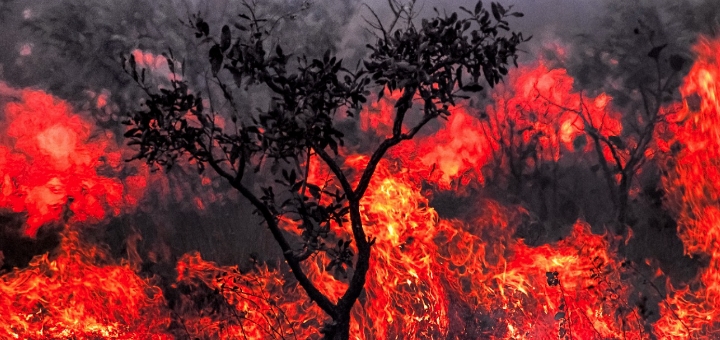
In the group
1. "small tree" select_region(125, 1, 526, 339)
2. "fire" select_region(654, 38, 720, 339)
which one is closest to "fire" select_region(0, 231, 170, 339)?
"small tree" select_region(125, 1, 526, 339)

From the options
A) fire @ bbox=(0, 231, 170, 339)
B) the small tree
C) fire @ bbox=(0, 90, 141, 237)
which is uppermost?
fire @ bbox=(0, 90, 141, 237)

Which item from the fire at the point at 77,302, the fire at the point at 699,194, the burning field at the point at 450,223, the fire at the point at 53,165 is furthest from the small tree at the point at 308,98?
the fire at the point at 53,165

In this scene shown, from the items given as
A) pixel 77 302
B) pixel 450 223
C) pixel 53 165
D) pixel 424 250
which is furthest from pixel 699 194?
pixel 53 165

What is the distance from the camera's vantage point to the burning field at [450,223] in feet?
27.3

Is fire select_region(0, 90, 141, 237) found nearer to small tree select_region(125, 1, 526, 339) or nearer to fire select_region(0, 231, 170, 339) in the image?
fire select_region(0, 231, 170, 339)

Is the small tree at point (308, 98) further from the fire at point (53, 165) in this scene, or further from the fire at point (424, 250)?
the fire at point (53, 165)

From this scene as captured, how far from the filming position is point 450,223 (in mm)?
9383

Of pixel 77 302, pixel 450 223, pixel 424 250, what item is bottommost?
pixel 77 302

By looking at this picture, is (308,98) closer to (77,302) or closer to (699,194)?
(77,302)

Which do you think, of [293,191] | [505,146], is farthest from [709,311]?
[293,191]

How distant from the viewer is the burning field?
8.33 meters

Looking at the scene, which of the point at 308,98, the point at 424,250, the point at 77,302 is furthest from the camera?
the point at 77,302

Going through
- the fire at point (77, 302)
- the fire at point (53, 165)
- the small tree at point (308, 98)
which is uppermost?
the fire at point (53, 165)

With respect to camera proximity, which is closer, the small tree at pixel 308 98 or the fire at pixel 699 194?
the small tree at pixel 308 98
